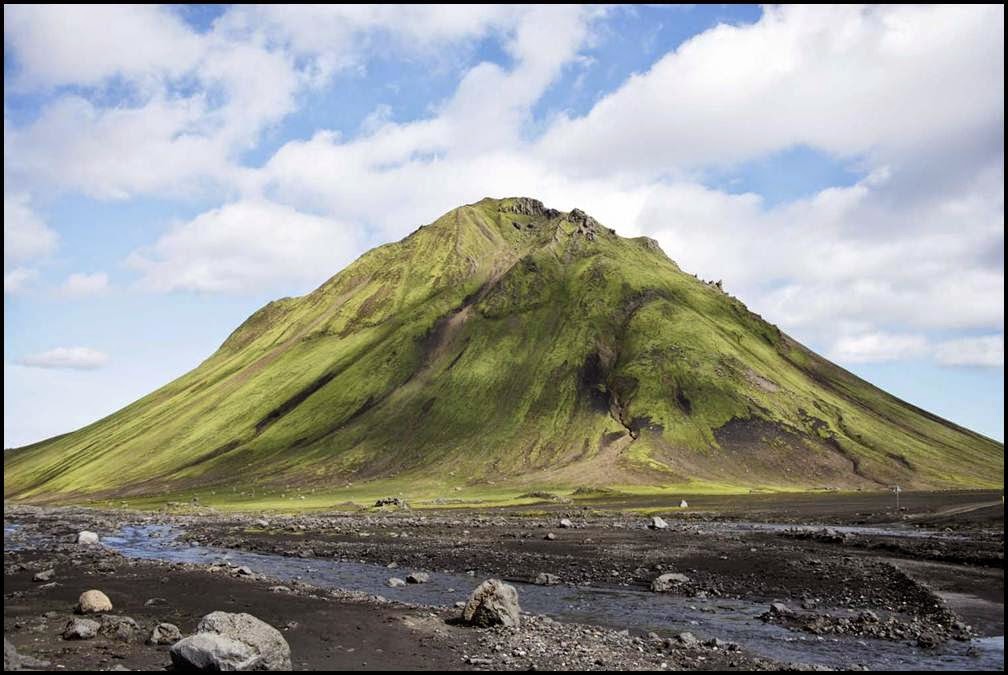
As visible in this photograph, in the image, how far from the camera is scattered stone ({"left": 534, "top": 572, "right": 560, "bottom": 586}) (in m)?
46.9

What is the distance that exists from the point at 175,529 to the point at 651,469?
123189mm

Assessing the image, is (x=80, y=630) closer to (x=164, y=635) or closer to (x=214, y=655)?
(x=164, y=635)

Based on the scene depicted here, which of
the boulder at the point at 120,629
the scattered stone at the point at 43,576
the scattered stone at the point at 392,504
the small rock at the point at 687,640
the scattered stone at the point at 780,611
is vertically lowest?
the scattered stone at the point at 392,504

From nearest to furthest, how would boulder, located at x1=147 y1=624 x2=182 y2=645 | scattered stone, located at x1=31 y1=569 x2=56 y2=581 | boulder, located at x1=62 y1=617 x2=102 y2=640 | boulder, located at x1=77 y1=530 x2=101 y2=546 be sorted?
boulder, located at x1=147 y1=624 x2=182 y2=645, boulder, located at x1=62 y1=617 x2=102 y2=640, scattered stone, located at x1=31 y1=569 x2=56 y2=581, boulder, located at x1=77 y1=530 x2=101 y2=546

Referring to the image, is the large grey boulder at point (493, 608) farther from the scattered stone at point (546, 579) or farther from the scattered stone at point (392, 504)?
the scattered stone at point (392, 504)

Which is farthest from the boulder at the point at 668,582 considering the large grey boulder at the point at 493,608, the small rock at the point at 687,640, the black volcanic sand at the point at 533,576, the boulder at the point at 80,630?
the boulder at the point at 80,630

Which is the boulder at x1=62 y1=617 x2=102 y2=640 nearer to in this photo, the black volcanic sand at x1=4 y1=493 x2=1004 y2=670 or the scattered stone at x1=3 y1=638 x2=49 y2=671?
the black volcanic sand at x1=4 y1=493 x2=1004 y2=670

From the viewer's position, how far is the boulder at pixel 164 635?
29.0 metres

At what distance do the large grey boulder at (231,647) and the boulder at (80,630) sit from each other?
670cm

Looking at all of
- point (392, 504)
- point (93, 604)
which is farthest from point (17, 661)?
point (392, 504)

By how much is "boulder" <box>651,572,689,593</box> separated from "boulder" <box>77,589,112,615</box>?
29.4m

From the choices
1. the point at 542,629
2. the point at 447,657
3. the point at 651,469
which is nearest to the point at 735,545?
the point at 542,629

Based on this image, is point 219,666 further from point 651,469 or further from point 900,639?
point 651,469

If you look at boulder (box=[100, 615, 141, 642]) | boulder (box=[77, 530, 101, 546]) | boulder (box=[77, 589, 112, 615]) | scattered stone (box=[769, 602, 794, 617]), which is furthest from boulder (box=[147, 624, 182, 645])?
boulder (box=[77, 530, 101, 546])
